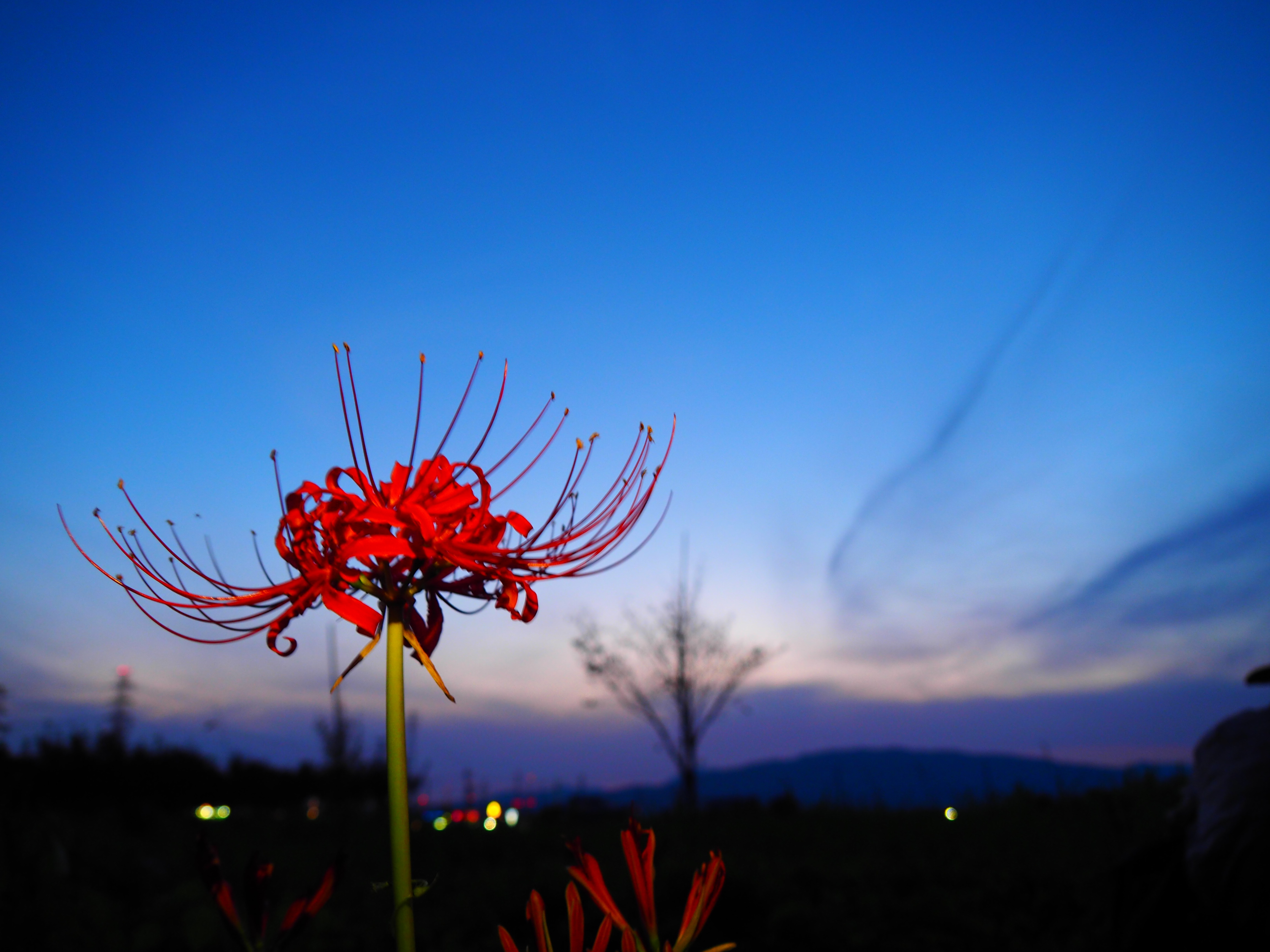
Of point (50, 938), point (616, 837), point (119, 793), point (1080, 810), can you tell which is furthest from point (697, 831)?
point (119, 793)

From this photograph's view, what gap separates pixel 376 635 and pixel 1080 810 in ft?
35.5

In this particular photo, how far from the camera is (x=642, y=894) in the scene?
3.28 feet

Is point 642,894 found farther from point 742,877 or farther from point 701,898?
point 742,877

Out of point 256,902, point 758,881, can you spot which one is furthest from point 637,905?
point 758,881

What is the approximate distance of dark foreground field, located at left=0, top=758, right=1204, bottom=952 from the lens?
574cm

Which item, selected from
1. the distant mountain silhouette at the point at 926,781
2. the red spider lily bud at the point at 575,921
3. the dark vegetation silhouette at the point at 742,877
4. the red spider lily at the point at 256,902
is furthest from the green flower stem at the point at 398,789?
the distant mountain silhouette at the point at 926,781

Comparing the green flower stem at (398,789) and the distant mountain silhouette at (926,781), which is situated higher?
the green flower stem at (398,789)

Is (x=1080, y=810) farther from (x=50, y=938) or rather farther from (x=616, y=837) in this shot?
(x=50, y=938)

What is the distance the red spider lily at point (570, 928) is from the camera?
0.96 m

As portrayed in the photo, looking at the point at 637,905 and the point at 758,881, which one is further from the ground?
the point at 637,905

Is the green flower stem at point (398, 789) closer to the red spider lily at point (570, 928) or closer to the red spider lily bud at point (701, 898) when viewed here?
the red spider lily at point (570, 928)

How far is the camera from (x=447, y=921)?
291 inches

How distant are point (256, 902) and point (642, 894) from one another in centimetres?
51

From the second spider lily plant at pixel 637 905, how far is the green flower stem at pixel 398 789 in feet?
0.42
